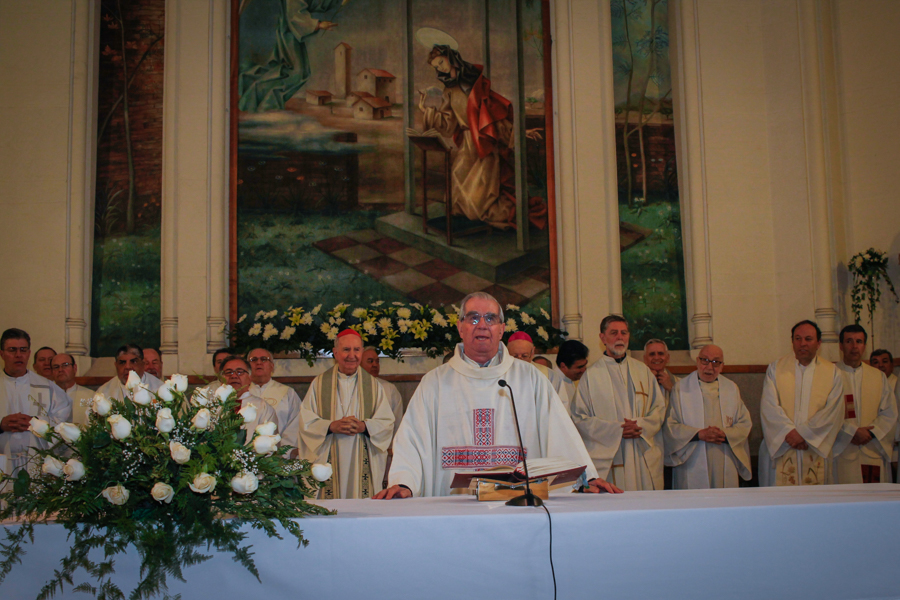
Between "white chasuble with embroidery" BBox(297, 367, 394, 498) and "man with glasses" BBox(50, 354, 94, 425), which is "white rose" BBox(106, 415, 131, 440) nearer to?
"white chasuble with embroidery" BBox(297, 367, 394, 498)

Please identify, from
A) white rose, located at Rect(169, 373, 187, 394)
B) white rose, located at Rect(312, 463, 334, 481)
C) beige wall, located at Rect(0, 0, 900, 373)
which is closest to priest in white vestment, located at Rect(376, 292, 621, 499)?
white rose, located at Rect(312, 463, 334, 481)

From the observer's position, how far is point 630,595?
277 cm

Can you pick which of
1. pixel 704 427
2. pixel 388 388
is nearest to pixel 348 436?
pixel 388 388

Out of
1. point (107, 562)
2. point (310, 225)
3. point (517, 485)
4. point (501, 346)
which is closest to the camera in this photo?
point (107, 562)

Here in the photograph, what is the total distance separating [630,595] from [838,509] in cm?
83

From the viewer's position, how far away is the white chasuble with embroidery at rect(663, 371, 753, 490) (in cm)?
705

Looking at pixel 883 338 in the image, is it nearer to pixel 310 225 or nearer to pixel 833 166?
pixel 833 166

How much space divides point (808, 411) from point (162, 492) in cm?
605

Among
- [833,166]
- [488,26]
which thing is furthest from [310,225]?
[833,166]

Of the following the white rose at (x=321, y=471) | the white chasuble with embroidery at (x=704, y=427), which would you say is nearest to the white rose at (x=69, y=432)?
the white rose at (x=321, y=471)

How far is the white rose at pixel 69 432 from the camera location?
2.74 meters

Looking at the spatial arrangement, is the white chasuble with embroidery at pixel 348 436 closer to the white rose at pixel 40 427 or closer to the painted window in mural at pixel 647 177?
the white rose at pixel 40 427

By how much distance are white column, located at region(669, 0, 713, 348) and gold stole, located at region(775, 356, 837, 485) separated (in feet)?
6.74

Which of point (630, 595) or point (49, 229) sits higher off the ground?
point (49, 229)
